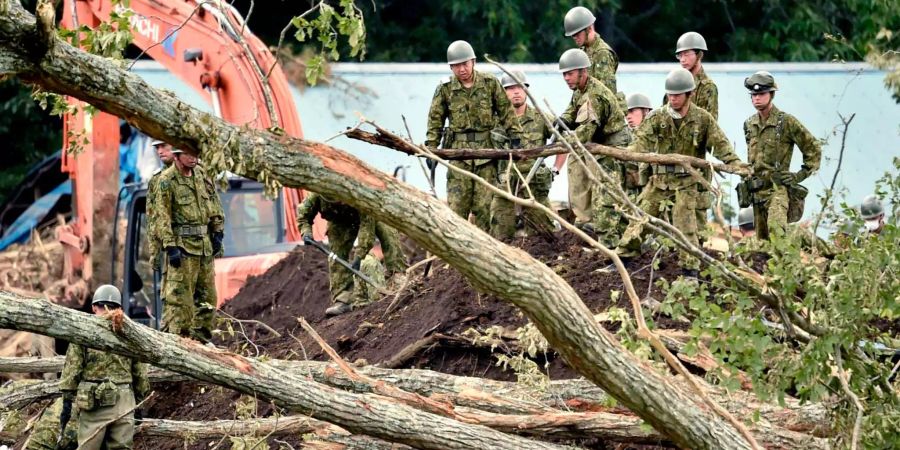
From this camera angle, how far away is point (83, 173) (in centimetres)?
1655

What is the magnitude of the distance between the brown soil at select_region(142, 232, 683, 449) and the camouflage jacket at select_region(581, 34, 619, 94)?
1316mm

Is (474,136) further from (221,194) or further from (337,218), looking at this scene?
(221,194)

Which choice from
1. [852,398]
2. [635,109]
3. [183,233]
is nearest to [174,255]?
[183,233]

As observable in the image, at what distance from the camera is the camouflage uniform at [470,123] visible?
12.2 meters

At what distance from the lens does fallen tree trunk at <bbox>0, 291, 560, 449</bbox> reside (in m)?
8.20

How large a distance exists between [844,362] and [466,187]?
477cm

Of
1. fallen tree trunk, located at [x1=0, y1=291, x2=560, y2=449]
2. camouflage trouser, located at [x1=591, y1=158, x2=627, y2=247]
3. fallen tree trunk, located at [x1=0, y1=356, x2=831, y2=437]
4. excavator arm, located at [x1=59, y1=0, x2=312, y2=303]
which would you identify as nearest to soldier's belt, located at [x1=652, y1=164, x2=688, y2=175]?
camouflage trouser, located at [x1=591, y1=158, x2=627, y2=247]

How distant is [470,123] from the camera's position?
40.3 ft

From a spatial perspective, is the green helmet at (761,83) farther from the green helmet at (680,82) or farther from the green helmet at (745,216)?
the green helmet at (745,216)

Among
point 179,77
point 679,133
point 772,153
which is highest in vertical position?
point 179,77

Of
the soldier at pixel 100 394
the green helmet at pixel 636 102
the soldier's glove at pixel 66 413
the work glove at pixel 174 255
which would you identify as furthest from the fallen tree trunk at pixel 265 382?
the green helmet at pixel 636 102

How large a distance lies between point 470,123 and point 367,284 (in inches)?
62.5

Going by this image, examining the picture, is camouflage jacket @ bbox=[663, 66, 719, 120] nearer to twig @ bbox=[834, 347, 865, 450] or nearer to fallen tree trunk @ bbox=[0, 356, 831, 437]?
fallen tree trunk @ bbox=[0, 356, 831, 437]

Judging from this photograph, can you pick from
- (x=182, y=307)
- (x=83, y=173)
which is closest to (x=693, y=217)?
(x=182, y=307)
